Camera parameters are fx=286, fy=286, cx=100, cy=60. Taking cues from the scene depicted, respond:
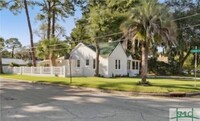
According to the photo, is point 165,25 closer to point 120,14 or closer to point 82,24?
point 120,14

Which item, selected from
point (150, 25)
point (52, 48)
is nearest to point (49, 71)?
point (52, 48)

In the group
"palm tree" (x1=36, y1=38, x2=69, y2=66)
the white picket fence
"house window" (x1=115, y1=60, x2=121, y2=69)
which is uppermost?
"palm tree" (x1=36, y1=38, x2=69, y2=66)

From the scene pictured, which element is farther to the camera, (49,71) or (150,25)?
(49,71)

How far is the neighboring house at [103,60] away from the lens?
117 ft

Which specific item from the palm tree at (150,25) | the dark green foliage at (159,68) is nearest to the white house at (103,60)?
the dark green foliage at (159,68)

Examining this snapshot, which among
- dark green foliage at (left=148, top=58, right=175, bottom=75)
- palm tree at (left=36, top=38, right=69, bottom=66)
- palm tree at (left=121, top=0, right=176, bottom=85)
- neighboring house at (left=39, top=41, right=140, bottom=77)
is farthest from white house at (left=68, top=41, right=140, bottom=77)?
palm tree at (left=121, top=0, right=176, bottom=85)

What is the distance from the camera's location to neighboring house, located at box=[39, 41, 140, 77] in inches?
1407

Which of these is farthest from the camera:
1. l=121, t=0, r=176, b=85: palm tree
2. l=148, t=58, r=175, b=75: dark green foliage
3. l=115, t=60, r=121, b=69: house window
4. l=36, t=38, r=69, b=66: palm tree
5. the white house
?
l=148, t=58, r=175, b=75: dark green foliage

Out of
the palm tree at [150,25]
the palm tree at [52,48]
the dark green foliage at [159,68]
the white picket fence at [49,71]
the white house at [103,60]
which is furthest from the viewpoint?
the dark green foliage at [159,68]

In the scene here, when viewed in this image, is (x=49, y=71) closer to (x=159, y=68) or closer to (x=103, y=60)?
(x=103, y=60)

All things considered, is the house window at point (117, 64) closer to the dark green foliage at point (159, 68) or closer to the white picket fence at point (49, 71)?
the white picket fence at point (49, 71)

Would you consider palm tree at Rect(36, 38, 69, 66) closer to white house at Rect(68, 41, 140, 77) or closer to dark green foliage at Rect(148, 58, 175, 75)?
white house at Rect(68, 41, 140, 77)

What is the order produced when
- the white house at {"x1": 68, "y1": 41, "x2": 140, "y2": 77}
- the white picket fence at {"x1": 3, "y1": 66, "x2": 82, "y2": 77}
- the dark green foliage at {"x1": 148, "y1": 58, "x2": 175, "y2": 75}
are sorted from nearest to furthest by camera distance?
the white picket fence at {"x1": 3, "y1": 66, "x2": 82, "y2": 77}
the white house at {"x1": 68, "y1": 41, "x2": 140, "y2": 77}
the dark green foliage at {"x1": 148, "y1": 58, "x2": 175, "y2": 75}

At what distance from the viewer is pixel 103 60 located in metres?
35.9
